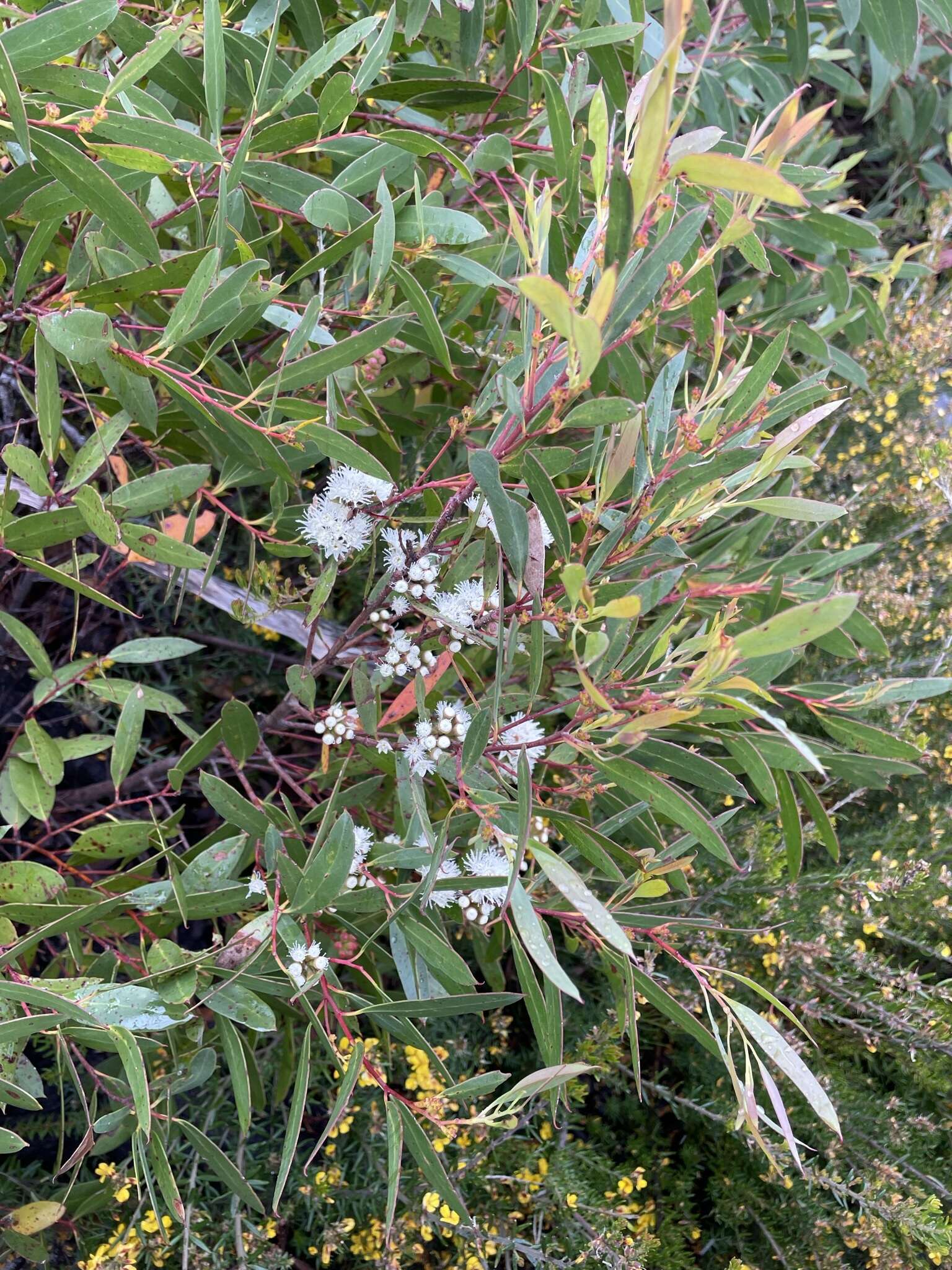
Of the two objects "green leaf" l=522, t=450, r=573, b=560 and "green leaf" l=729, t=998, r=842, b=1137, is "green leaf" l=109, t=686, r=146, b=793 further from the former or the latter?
"green leaf" l=729, t=998, r=842, b=1137

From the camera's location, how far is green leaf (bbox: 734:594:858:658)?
522 mm

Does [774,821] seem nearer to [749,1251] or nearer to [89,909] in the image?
[749,1251]

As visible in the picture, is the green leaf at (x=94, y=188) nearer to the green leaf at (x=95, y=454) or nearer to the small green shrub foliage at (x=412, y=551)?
the small green shrub foliage at (x=412, y=551)

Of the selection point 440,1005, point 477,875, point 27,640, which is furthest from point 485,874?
point 27,640

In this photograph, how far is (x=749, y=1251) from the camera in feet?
4.40

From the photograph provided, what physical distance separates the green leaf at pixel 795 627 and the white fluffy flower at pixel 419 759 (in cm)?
40

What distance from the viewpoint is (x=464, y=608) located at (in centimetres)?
89

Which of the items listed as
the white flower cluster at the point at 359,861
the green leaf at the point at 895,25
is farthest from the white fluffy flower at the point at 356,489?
the green leaf at the point at 895,25

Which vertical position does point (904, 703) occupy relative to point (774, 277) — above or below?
below

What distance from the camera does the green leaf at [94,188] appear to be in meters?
0.74

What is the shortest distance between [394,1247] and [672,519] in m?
0.96

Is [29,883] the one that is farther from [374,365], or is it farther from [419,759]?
[374,365]

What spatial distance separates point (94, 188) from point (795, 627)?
0.63 m

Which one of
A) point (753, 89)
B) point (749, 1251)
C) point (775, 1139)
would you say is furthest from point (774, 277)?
point (749, 1251)
